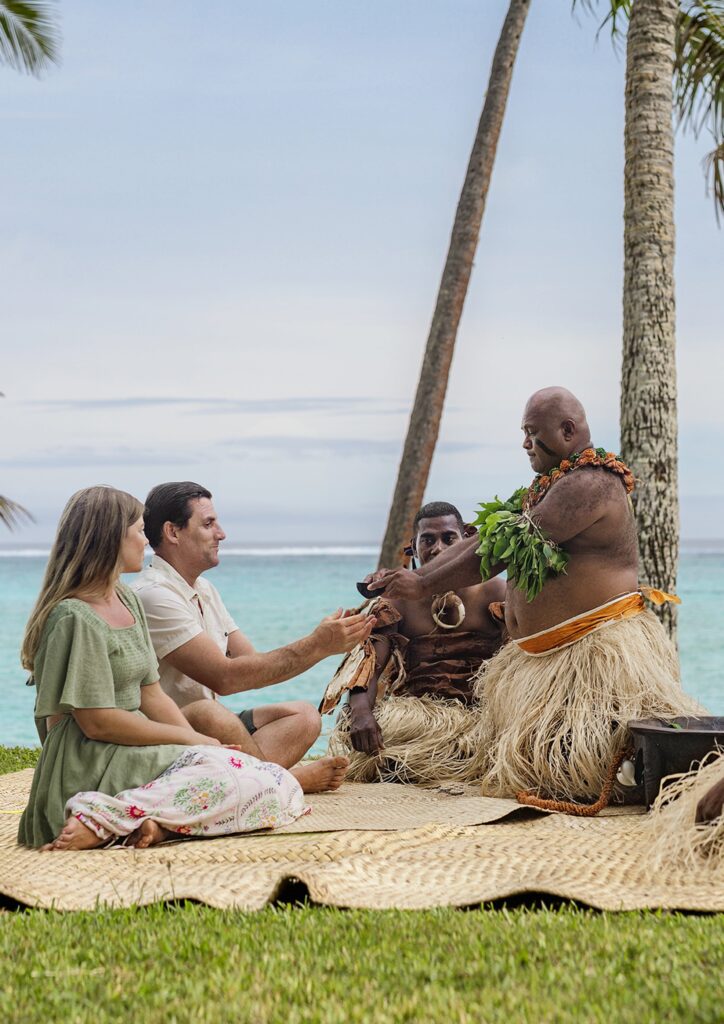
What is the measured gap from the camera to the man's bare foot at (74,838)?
3.82 m

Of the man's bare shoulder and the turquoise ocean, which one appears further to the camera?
the turquoise ocean

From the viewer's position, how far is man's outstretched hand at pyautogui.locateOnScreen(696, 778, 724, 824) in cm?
350

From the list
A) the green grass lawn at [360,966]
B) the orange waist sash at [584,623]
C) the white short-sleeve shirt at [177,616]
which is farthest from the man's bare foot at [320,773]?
the green grass lawn at [360,966]

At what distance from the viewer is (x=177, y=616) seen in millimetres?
4602

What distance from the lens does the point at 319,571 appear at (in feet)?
204

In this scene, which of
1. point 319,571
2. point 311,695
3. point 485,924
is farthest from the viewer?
point 319,571

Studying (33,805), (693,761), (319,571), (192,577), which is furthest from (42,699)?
(319,571)

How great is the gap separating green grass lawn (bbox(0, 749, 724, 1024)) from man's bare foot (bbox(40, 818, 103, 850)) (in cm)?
75

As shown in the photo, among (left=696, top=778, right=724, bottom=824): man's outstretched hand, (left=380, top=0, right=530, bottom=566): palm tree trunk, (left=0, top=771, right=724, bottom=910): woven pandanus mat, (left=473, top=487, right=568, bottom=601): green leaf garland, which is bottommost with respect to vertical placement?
(left=0, top=771, right=724, bottom=910): woven pandanus mat

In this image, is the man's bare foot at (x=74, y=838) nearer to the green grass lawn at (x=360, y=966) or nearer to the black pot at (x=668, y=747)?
the green grass lawn at (x=360, y=966)

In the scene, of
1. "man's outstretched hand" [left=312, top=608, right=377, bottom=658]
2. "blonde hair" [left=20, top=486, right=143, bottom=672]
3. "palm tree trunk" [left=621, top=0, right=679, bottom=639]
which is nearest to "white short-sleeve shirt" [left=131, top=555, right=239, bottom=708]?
"man's outstretched hand" [left=312, top=608, right=377, bottom=658]

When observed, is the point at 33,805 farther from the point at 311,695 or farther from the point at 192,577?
the point at 311,695

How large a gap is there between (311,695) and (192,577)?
20.6m

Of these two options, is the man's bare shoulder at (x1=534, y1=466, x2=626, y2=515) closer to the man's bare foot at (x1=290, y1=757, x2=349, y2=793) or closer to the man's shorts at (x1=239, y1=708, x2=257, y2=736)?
the man's bare foot at (x1=290, y1=757, x2=349, y2=793)
